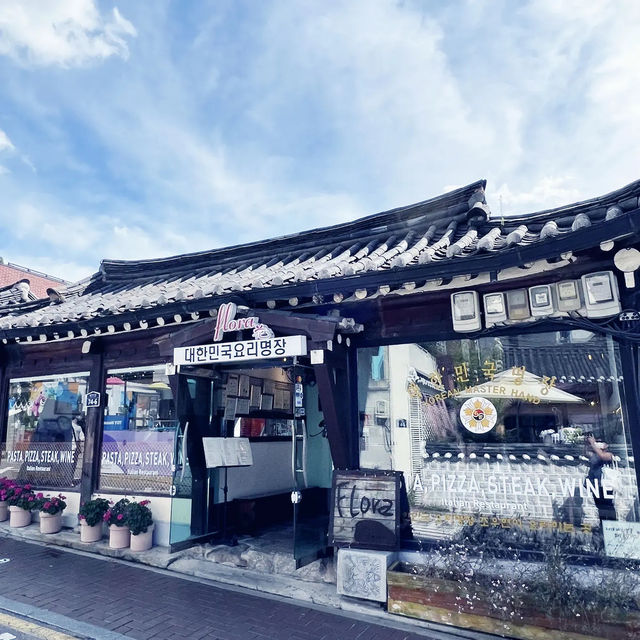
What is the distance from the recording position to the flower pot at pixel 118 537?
24.2 feet

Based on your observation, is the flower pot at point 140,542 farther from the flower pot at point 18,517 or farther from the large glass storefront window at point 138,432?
the flower pot at point 18,517

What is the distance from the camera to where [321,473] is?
32.1 feet

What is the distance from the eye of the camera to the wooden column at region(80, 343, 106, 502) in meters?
8.45

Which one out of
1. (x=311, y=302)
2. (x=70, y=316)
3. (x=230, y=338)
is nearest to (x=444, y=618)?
(x=311, y=302)

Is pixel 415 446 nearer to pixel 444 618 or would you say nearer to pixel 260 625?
pixel 444 618

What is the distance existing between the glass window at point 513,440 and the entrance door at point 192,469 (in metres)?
2.78

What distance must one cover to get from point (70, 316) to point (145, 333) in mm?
1173

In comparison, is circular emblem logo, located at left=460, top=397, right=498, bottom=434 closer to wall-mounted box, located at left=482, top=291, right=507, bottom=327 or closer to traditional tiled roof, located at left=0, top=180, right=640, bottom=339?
wall-mounted box, located at left=482, top=291, right=507, bottom=327

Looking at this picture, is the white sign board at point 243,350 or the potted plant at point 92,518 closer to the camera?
the white sign board at point 243,350

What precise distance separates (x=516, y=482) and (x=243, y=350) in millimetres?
3540

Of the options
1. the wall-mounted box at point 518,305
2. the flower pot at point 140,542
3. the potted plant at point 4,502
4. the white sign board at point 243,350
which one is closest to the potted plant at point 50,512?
the potted plant at point 4,502

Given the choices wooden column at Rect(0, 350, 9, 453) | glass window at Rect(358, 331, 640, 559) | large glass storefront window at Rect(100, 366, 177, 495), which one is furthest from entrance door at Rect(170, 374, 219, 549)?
wooden column at Rect(0, 350, 9, 453)

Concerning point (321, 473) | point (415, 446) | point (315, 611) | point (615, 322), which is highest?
point (615, 322)

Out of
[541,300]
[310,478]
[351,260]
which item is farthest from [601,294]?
[310,478]
